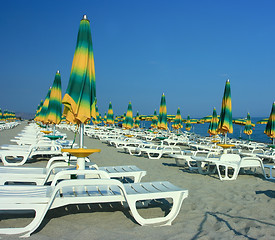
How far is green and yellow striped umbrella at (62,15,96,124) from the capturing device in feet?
10.2

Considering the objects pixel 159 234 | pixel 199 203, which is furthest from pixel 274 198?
pixel 159 234

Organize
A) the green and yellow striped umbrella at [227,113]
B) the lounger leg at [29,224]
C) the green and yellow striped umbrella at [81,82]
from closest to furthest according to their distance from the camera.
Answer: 1. the lounger leg at [29,224]
2. the green and yellow striped umbrella at [81,82]
3. the green and yellow striped umbrella at [227,113]

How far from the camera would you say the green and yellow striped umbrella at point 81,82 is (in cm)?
309

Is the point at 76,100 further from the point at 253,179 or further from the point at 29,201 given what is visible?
the point at 253,179

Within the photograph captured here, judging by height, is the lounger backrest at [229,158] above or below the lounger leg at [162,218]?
above

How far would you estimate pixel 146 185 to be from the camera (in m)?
3.11

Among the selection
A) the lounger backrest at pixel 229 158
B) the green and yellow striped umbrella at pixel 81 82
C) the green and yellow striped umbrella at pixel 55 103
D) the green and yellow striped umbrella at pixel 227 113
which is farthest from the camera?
the green and yellow striped umbrella at pixel 55 103

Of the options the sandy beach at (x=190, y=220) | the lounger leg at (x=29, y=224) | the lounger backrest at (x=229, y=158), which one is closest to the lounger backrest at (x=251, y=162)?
the lounger backrest at (x=229, y=158)

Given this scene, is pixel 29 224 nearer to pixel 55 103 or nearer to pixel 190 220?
pixel 190 220

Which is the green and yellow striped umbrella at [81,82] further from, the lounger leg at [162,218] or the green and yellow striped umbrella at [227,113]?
the green and yellow striped umbrella at [227,113]

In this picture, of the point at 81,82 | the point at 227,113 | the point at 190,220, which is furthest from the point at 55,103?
the point at 190,220

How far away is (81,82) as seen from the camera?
10.2 feet

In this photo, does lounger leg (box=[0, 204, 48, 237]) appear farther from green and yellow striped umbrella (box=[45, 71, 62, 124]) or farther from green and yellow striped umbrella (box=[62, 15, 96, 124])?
green and yellow striped umbrella (box=[45, 71, 62, 124])

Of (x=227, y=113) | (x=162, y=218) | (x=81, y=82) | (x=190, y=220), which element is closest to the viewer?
(x=162, y=218)
